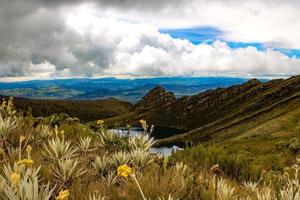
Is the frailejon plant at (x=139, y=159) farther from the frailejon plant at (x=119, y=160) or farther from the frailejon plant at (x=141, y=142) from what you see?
the frailejon plant at (x=141, y=142)

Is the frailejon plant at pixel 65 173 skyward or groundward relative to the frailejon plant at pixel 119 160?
skyward

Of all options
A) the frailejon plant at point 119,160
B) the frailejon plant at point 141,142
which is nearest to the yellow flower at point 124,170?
the frailejon plant at point 119,160

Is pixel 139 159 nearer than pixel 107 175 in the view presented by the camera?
No

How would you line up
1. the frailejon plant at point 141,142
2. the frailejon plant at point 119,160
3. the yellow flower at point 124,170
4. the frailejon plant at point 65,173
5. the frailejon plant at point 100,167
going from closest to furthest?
the yellow flower at point 124,170
the frailejon plant at point 65,173
the frailejon plant at point 100,167
the frailejon plant at point 119,160
the frailejon plant at point 141,142

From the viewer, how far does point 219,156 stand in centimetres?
1232

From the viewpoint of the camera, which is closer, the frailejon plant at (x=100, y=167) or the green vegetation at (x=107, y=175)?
the green vegetation at (x=107, y=175)

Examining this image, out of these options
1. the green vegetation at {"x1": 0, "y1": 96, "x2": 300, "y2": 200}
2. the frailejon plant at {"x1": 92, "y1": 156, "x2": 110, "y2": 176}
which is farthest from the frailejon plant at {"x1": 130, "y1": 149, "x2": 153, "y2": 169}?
the frailejon plant at {"x1": 92, "y1": 156, "x2": 110, "y2": 176}

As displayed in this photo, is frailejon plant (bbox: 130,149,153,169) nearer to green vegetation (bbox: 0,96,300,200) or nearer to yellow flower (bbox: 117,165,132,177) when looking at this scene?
green vegetation (bbox: 0,96,300,200)

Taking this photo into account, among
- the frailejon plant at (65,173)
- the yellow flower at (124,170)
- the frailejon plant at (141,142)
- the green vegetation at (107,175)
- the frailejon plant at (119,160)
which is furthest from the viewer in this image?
the frailejon plant at (141,142)

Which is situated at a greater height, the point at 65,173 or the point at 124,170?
the point at 124,170

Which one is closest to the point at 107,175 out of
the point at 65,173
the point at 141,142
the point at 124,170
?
the point at 65,173

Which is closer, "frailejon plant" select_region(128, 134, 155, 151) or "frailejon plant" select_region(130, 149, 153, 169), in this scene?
"frailejon plant" select_region(130, 149, 153, 169)

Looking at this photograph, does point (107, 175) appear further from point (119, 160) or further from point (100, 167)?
point (119, 160)

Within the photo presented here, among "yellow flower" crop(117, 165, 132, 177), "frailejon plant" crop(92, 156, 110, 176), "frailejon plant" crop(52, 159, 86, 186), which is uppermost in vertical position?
"yellow flower" crop(117, 165, 132, 177)
